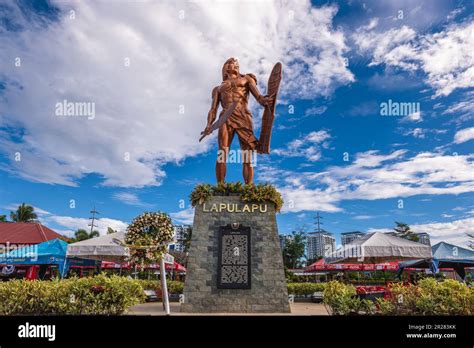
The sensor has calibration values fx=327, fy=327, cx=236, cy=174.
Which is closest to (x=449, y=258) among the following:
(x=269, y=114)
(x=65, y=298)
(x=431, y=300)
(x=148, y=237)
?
(x=431, y=300)

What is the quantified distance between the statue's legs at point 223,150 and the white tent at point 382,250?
451 cm

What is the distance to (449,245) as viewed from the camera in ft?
38.1

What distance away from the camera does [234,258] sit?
8.18 m

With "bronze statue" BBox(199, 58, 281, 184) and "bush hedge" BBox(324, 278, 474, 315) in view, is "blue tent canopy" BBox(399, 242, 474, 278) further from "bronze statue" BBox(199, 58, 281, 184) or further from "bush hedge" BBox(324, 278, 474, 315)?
"bronze statue" BBox(199, 58, 281, 184)

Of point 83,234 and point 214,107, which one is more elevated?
point 214,107

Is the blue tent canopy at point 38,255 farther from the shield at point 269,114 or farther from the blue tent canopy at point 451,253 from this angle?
the blue tent canopy at point 451,253

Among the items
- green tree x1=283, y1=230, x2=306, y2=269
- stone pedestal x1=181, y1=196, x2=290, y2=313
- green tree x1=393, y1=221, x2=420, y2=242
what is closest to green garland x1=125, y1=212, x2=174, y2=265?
stone pedestal x1=181, y1=196, x2=290, y2=313

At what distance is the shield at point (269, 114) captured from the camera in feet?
30.2

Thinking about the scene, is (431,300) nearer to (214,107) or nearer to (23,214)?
(214,107)

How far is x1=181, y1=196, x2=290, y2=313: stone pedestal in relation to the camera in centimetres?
786

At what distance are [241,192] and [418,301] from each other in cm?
474

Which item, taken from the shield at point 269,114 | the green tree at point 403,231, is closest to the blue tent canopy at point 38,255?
the shield at point 269,114

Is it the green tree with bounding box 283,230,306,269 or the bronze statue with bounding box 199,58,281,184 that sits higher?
the bronze statue with bounding box 199,58,281,184
